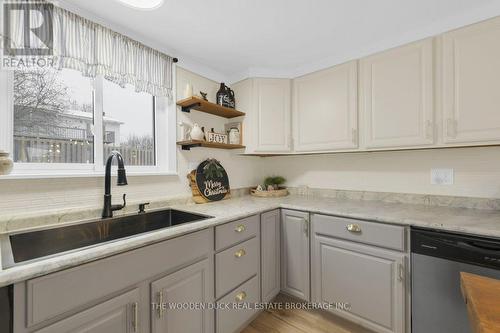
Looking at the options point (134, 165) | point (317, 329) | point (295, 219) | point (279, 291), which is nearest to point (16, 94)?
point (134, 165)

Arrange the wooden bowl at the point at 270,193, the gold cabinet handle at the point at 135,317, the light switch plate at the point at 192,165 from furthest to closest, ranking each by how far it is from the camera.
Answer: the wooden bowl at the point at 270,193 → the light switch plate at the point at 192,165 → the gold cabinet handle at the point at 135,317

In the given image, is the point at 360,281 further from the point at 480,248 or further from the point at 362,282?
the point at 480,248

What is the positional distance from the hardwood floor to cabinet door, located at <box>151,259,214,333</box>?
50 centimetres

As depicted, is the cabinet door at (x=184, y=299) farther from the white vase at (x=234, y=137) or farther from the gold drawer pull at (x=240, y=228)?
the white vase at (x=234, y=137)

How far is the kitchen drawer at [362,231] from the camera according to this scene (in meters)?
1.36

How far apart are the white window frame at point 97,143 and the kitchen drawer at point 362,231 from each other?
1273mm

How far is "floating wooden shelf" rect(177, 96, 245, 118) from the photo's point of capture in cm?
185

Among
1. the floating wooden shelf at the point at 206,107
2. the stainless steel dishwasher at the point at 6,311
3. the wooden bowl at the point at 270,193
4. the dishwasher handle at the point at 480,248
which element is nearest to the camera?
the stainless steel dishwasher at the point at 6,311

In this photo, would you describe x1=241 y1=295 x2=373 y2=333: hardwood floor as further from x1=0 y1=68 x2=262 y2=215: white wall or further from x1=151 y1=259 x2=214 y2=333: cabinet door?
x1=0 y1=68 x2=262 y2=215: white wall

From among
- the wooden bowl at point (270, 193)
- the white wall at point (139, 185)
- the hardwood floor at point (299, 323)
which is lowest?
the hardwood floor at point (299, 323)

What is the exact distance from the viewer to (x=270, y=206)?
5.90ft

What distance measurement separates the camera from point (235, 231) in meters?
1.48
